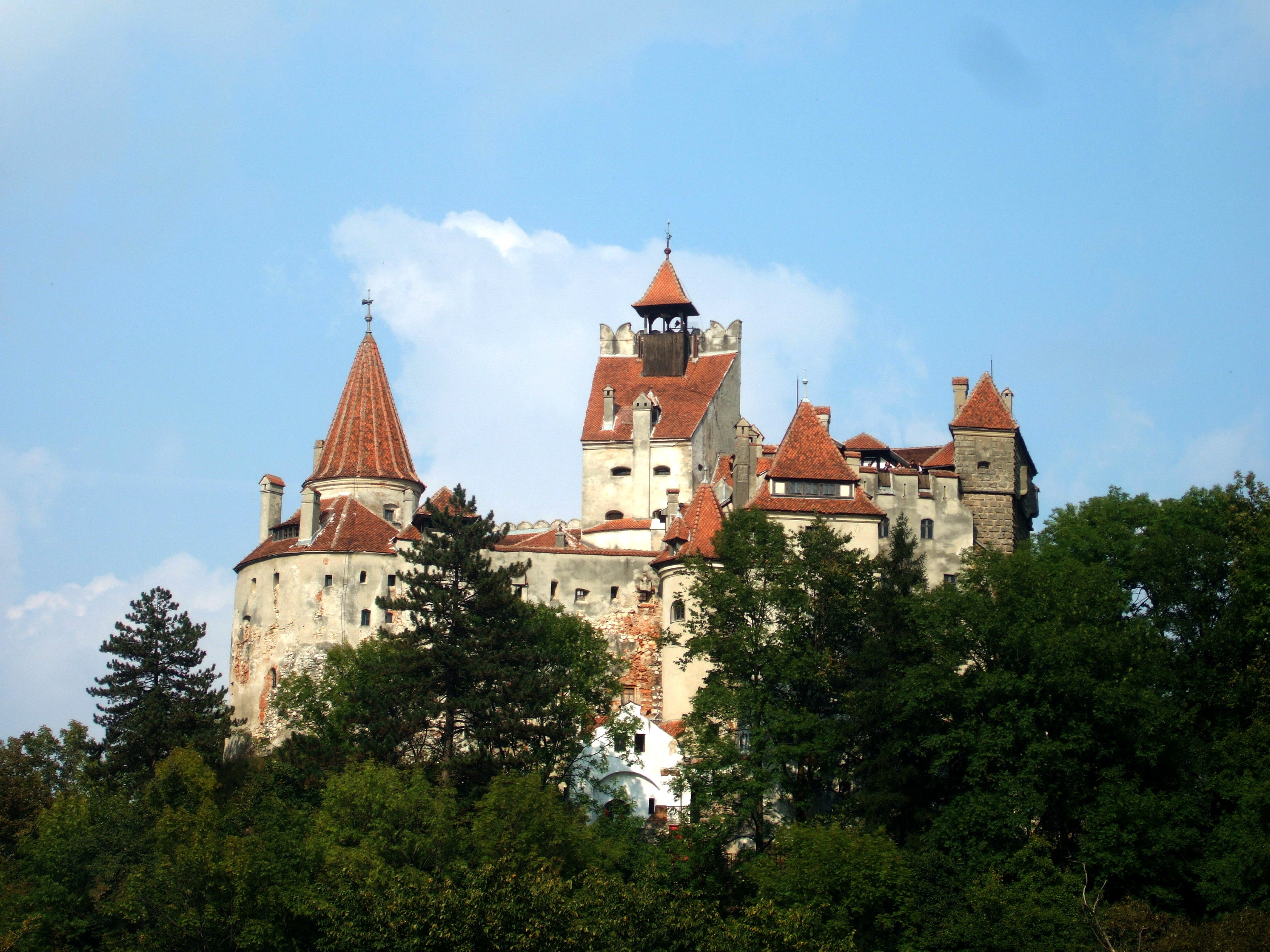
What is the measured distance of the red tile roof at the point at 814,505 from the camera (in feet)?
214

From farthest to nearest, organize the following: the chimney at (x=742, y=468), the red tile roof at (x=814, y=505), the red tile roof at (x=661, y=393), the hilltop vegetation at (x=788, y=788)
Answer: the red tile roof at (x=661, y=393) < the chimney at (x=742, y=468) < the red tile roof at (x=814, y=505) < the hilltop vegetation at (x=788, y=788)

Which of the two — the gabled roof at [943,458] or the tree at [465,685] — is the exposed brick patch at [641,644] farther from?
the gabled roof at [943,458]

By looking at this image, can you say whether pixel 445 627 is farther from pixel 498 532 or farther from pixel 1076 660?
pixel 1076 660

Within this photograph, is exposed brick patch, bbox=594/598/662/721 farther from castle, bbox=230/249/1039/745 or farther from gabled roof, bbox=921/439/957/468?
gabled roof, bbox=921/439/957/468

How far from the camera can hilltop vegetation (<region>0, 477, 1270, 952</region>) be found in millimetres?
50719

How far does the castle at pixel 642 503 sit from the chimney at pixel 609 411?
69mm

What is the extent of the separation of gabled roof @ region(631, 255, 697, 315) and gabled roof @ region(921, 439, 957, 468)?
617 inches

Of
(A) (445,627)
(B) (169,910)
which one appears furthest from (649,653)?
(B) (169,910)

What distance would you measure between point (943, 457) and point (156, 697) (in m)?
29.4

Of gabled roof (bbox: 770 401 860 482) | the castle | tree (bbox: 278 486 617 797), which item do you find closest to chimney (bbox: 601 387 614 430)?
the castle

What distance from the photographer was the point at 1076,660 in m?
55.1

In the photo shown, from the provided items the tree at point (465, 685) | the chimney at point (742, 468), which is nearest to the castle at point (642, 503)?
the chimney at point (742, 468)

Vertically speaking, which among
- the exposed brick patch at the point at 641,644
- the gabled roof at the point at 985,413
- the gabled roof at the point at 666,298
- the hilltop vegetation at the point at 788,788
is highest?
the gabled roof at the point at 666,298

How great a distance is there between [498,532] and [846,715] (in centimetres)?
1455
